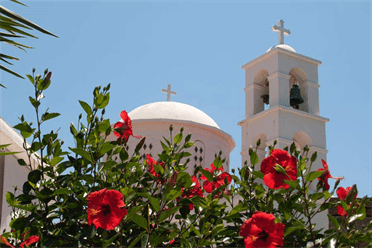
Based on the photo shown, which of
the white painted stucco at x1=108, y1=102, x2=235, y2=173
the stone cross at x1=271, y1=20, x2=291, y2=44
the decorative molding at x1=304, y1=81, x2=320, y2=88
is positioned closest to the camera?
the white painted stucco at x1=108, y1=102, x2=235, y2=173

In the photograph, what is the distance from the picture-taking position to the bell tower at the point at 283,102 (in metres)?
14.5

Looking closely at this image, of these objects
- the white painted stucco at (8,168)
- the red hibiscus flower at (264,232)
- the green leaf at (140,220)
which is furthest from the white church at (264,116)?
the green leaf at (140,220)

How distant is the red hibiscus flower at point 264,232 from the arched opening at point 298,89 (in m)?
12.8

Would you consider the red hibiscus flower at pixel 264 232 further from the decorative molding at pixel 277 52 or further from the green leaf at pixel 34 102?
the decorative molding at pixel 277 52

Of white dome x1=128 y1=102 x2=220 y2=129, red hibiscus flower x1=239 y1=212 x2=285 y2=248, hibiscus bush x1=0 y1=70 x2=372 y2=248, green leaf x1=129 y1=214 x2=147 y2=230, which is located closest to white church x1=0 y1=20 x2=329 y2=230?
white dome x1=128 y1=102 x2=220 y2=129

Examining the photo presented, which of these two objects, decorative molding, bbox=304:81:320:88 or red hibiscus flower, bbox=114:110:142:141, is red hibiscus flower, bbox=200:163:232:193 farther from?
decorative molding, bbox=304:81:320:88

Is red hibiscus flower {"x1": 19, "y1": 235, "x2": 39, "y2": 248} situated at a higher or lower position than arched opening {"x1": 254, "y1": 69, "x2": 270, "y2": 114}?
lower

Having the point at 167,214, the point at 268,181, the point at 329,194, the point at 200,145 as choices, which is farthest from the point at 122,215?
the point at 200,145

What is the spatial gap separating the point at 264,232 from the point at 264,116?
40.4 feet

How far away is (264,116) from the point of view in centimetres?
1476

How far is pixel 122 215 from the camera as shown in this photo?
2.48 m

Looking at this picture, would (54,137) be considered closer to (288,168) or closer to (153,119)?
(288,168)

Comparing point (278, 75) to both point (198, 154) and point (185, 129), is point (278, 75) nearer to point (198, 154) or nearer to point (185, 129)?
point (185, 129)

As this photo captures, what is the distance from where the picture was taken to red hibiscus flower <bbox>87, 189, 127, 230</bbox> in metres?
2.48
